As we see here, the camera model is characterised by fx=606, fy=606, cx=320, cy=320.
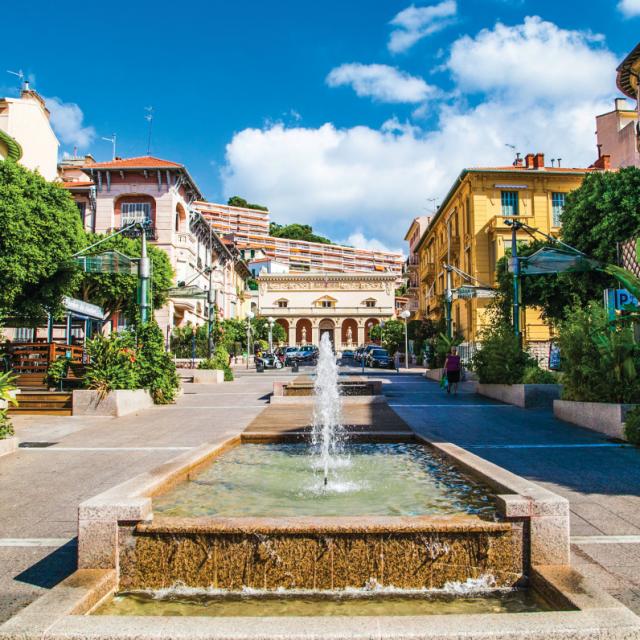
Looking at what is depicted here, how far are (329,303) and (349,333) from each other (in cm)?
547

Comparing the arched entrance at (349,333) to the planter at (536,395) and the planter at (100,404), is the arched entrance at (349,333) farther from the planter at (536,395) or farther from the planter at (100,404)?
the planter at (100,404)

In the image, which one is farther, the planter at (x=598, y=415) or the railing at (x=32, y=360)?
the railing at (x=32, y=360)

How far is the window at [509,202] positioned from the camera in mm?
41344

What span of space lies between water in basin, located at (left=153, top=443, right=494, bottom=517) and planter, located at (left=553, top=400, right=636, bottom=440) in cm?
407

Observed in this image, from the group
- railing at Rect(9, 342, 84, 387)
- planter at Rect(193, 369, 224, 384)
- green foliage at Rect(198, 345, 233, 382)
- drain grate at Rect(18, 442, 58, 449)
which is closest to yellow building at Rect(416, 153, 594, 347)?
green foliage at Rect(198, 345, 233, 382)

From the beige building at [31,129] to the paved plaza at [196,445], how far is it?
85.3ft

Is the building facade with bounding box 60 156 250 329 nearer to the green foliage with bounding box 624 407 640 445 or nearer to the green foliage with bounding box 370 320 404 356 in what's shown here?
the green foliage with bounding box 370 320 404 356

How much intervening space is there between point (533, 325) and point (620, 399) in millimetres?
30586

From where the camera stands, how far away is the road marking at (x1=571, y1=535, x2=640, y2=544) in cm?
457

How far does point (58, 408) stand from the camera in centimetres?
1422

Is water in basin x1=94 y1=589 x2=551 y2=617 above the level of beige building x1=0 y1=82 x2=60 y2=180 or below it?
below

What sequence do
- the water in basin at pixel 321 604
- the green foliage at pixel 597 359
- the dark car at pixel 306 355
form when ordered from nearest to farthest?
the water in basin at pixel 321 604 < the green foliage at pixel 597 359 < the dark car at pixel 306 355

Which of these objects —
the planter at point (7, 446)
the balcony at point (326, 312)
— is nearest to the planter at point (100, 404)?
the planter at point (7, 446)

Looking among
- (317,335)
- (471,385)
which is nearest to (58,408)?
(471,385)
